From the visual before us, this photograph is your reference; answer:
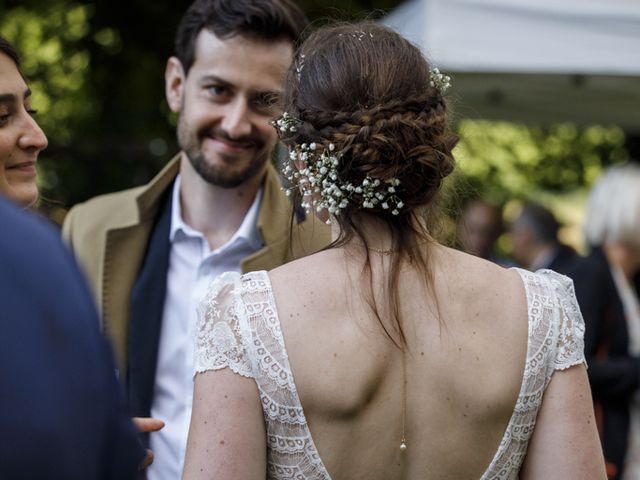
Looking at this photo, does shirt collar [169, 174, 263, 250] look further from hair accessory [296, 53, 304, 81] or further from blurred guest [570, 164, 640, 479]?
blurred guest [570, 164, 640, 479]

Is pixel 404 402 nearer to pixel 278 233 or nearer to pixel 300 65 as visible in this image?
pixel 300 65

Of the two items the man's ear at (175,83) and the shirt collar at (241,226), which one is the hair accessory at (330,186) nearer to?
the shirt collar at (241,226)

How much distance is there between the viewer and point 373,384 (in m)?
1.93

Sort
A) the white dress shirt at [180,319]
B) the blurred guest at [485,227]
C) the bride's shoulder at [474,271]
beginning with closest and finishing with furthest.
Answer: the bride's shoulder at [474,271]
the white dress shirt at [180,319]
the blurred guest at [485,227]

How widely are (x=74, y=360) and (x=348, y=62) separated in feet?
3.61

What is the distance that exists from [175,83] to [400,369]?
6.23 ft

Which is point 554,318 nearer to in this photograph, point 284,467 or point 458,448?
point 458,448

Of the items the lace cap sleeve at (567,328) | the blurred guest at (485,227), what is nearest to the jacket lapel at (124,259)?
the lace cap sleeve at (567,328)

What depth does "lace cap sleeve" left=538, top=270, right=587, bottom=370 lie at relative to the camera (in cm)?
210

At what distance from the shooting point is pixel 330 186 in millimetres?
2051

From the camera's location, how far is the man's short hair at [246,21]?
130 inches

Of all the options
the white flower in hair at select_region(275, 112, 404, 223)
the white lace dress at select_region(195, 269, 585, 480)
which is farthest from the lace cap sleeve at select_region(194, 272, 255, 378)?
the white flower in hair at select_region(275, 112, 404, 223)

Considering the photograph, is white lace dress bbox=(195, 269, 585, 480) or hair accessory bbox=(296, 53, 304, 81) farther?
hair accessory bbox=(296, 53, 304, 81)

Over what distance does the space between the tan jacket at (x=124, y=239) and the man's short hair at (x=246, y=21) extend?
442mm
